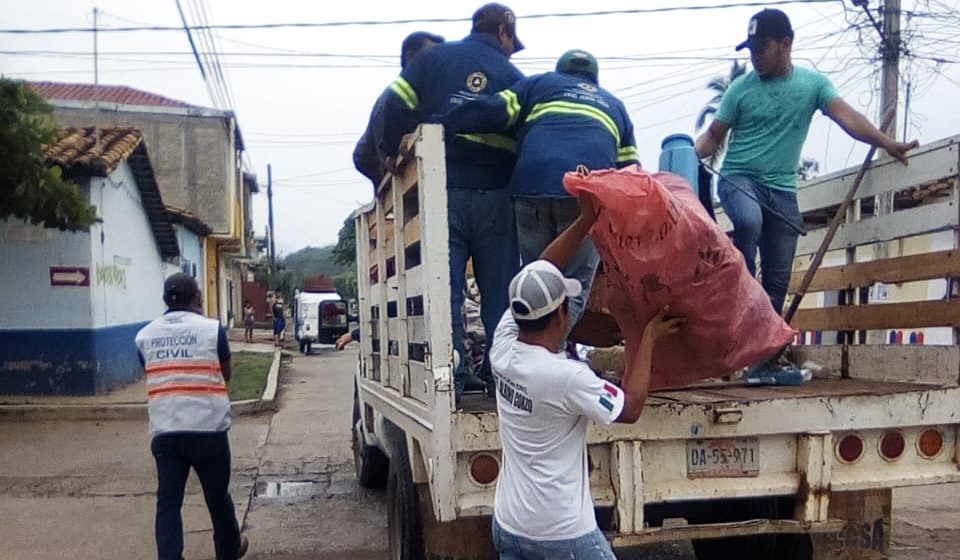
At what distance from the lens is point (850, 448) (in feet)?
11.7

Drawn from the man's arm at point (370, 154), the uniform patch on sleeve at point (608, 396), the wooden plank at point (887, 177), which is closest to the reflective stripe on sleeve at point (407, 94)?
the man's arm at point (370, 154)

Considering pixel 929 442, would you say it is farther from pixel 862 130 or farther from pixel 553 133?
pixel 553 133

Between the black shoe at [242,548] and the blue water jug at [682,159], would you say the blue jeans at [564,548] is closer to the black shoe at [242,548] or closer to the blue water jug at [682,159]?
the blue water jug at [682,159]

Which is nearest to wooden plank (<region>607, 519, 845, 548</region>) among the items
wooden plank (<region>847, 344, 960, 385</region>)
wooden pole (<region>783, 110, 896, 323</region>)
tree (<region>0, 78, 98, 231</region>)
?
wooden plank (<region>847, 344, 960, 385</region>)

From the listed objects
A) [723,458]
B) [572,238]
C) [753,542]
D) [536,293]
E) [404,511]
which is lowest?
[753,542]

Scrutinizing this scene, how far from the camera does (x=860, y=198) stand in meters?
4.59

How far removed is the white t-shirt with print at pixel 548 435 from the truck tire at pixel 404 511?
125cm

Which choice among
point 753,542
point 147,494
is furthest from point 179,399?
point 147,494

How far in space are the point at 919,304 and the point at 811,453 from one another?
0.96 m

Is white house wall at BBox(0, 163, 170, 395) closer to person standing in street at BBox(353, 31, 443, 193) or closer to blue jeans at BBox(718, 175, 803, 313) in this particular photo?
person standing in street at BBox(353, 31, 443, 193)

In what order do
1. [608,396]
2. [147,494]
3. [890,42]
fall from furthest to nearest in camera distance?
[890,42] → [147,494] → [608,396]

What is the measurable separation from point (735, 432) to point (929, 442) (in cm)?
85

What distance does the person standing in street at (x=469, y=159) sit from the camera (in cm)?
411

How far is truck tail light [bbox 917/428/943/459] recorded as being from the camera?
367 centimetres
